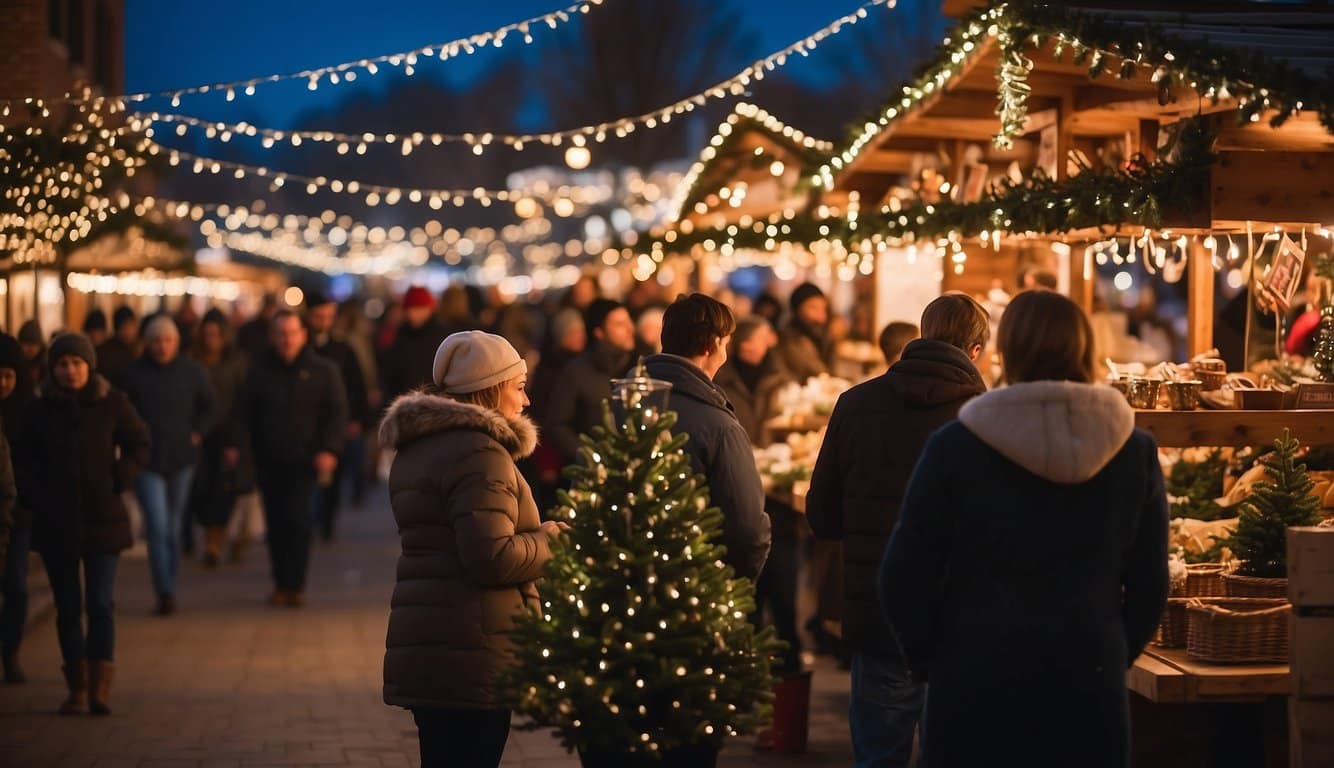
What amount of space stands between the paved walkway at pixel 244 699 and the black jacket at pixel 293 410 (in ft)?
3.70

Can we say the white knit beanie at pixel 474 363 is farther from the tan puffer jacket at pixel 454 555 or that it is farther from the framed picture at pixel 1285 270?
the framed picture at pixel 1285 270

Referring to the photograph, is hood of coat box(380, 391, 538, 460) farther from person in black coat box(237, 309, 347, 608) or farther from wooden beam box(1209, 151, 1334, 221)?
person in black coat box(237, 309, 347, 608)

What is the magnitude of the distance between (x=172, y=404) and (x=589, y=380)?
3.70m

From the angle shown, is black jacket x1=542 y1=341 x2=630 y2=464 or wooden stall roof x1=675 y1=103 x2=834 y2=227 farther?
wooden stall roof x1=675 y1=103 x2=834 y2=227

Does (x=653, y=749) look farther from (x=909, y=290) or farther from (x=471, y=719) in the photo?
(x=909, y=290)

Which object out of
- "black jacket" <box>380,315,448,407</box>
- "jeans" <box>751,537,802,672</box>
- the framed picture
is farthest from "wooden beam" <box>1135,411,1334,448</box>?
"black jacket" <box>380,315,448,407</box>

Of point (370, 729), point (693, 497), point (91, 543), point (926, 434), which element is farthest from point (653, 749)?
point (91, 543)

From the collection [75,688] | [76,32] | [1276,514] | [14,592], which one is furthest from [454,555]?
[76,32]

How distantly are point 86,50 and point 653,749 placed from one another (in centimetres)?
2397

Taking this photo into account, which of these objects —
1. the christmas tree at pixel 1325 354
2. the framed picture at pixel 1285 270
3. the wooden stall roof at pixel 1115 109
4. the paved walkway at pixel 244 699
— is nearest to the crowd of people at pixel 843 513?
the paved walkway at pixel 244 699

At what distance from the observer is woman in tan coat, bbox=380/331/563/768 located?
18.7 ft

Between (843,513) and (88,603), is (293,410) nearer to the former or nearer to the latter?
(88,603)

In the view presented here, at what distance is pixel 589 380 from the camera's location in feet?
38.4

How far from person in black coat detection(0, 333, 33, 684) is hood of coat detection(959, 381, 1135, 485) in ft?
23.2
